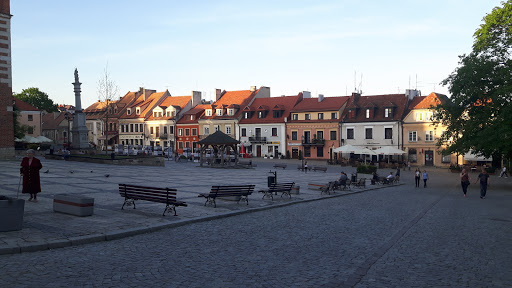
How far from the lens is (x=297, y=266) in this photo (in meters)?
8.90

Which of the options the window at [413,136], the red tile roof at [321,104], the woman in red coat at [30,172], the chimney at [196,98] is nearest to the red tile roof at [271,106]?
the red tile roof at [321,104]

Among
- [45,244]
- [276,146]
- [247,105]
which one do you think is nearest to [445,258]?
[45,244]

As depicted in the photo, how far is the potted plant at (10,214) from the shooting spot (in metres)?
10.7

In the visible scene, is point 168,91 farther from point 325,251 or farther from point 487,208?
point 325,251

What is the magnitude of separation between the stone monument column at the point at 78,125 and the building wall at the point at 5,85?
1003 cm

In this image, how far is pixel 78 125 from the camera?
48.4 meters

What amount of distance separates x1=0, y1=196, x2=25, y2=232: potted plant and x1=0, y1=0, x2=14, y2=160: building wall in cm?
3035

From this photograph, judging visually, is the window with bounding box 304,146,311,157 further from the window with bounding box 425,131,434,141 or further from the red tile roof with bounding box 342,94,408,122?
the window with bounding box 425,131,434,141

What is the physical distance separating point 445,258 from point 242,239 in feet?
15.5

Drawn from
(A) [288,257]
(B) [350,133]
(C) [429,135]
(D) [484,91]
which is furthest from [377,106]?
(A) [288,257]

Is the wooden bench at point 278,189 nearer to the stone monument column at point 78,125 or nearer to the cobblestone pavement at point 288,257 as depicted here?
the cobblestone pavement at point 288,257

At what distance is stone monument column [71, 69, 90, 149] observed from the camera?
4797 centimetres

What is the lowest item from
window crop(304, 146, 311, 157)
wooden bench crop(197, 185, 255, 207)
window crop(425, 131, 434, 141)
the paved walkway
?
the paved walkway

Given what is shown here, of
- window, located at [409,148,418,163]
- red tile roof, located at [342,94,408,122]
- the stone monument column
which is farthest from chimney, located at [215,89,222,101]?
window, located at [409,148,418,163]
